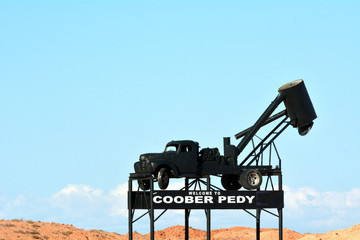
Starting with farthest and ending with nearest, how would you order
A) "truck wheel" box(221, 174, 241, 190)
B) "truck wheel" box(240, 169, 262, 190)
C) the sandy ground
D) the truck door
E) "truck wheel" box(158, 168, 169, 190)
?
the sandy ground
"truck wheel" box(221, 174, 241, 190)
"truck wheel" box(240, 169, 262, 190)
the truck door
"truck wheel" box(158, 168, 169, 190)

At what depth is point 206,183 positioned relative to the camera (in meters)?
38.8

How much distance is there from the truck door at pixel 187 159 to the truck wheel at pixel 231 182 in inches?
176

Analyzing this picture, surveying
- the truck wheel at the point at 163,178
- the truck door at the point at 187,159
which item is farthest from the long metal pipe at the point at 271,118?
the truck wheel at the point at 163,178

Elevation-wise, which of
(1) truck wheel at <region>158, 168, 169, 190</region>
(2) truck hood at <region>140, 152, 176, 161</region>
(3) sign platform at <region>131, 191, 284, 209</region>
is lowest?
(3) sign platform at <region>131, 191, 284, 209</region>

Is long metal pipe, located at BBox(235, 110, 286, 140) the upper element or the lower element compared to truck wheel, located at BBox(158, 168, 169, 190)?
upper

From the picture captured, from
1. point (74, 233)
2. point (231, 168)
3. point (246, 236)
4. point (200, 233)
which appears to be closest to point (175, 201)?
point (231, 168)

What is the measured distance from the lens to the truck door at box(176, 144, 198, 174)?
37438 millimetres

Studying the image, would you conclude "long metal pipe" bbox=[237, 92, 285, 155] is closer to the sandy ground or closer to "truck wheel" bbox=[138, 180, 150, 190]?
"truck wheel" bbox=[138, 180, 150, 190]

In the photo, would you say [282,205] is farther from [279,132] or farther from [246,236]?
[246,236]

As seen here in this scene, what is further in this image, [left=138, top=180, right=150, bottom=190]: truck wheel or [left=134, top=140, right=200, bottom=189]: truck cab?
[left=138, top=180, right=150, bottom=190]: truck wheel

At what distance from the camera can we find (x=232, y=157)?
1544 inches

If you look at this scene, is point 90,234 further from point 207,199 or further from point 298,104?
point 298,104

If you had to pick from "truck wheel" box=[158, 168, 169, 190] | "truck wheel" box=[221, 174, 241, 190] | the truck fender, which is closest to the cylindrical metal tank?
"truck wheel" box=[221, 174, 241, 190]

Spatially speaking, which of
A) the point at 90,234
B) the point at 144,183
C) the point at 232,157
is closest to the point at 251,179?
the point at 232,157
